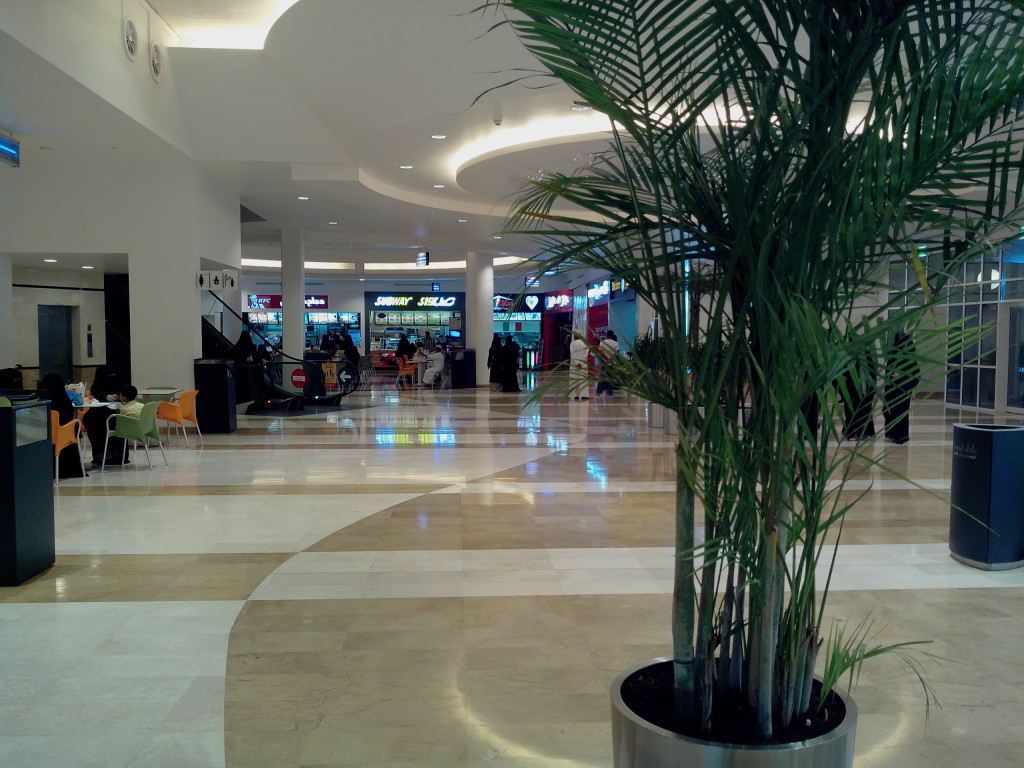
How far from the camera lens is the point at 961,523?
5098 millimetres

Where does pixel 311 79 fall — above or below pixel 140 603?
above

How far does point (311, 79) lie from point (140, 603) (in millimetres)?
7095

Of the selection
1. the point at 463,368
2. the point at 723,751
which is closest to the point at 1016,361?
the point at 463,368

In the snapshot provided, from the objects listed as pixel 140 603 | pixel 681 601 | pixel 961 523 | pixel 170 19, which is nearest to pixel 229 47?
pixel 170 19

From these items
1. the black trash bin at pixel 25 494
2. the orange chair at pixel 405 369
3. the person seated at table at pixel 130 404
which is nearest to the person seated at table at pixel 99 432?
the person seated at table at pixel 130 404

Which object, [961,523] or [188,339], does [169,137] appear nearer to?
[188,339]

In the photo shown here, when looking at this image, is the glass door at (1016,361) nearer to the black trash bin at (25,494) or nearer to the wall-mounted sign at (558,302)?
the black trash bin at (25,494)

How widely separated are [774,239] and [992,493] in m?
4.05

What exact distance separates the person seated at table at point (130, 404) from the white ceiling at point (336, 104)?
307cm

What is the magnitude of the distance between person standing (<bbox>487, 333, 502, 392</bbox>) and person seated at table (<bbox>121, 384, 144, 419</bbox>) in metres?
11.7

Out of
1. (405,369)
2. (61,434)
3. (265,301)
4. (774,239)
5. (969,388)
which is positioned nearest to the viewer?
(774,239)

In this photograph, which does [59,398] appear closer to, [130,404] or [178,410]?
[130,404]

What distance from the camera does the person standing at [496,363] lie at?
20484 millimetres

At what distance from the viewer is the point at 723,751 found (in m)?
1.75
